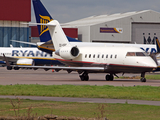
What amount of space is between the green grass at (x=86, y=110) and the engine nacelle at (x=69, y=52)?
19.8 metres

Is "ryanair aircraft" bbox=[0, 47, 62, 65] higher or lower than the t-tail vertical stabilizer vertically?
lower

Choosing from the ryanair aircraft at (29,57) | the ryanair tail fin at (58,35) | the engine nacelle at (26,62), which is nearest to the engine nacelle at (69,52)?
the ryanair tail fin at (58,35)

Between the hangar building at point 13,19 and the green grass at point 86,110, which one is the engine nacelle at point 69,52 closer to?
the green grass at point 86,110

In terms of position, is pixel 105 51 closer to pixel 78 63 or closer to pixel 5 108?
pixel 78 63

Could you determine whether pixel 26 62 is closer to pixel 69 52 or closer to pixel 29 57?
pixel 29 57

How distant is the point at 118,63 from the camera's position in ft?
108

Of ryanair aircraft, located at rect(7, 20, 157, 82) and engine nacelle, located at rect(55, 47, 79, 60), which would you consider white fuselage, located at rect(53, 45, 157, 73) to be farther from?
engine nacelle, located at rect(55, 47, 79, 60)

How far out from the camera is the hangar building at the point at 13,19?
3593 inches

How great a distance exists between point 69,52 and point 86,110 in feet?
72.3

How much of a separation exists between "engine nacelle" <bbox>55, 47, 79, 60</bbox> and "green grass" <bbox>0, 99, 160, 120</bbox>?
64.9 ft

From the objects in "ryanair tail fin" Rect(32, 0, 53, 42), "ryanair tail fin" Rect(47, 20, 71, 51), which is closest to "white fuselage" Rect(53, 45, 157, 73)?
"ryanair tail fin" Rect(47, 20, 71, 51)

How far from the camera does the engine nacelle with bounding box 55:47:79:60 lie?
35.5 metres

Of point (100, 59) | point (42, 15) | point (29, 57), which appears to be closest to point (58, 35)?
point (100, 59)

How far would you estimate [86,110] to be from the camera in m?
13.6
